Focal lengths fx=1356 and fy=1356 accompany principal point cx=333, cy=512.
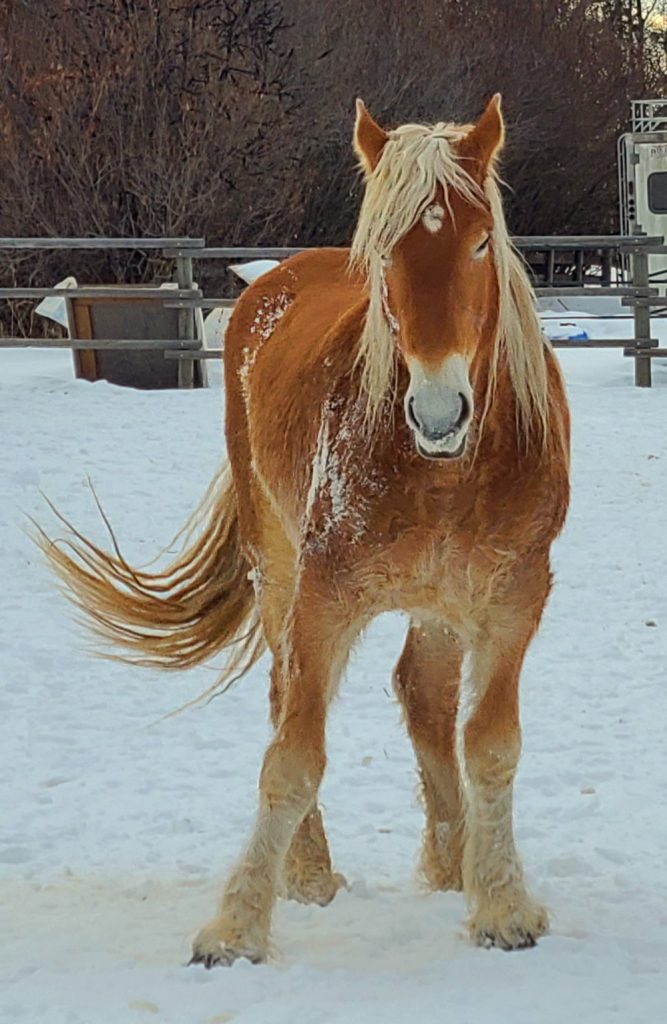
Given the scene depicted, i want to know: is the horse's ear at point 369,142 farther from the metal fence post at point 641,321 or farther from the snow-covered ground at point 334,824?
the metal fence post at point 641,321

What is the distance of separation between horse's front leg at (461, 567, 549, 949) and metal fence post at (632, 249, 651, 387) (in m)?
9.39

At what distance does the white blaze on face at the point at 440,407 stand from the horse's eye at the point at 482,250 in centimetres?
28

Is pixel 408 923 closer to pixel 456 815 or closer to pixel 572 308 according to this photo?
pixel 456 815

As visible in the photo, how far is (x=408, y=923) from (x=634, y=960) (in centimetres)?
56

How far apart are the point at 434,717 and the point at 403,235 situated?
1488 millimetres

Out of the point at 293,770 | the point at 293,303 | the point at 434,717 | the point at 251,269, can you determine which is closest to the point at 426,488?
the point at 293,770

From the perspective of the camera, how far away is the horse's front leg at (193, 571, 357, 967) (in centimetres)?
304

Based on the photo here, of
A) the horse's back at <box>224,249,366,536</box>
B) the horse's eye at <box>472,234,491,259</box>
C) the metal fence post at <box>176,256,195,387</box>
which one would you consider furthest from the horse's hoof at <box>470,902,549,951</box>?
the metal fence post at <box>176,256,195,387</box>

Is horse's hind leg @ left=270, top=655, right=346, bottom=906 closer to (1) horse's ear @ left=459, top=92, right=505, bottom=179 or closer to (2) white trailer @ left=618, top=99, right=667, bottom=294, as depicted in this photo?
(1) horse's ear @ left=459, top=92, right=505, bottom=179

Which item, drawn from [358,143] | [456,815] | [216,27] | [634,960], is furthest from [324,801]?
[216,27]

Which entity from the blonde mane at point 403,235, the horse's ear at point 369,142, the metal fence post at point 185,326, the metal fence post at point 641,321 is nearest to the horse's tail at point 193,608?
the blonde mane at point 403,235

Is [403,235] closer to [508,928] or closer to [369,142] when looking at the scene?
[369,142]

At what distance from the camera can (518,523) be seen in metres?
3.03

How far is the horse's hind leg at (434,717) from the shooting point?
12.0ft
